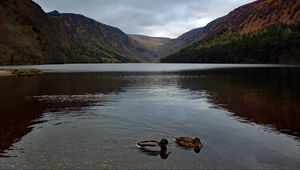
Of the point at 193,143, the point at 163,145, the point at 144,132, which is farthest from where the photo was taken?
the point at 144,132

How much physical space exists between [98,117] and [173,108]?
1301cm

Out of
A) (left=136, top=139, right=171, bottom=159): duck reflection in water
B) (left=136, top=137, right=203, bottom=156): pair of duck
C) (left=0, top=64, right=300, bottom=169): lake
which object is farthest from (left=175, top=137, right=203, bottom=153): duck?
(left=136, top=139, right=171, bottom=159): duck reflection in water

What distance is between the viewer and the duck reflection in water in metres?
27.0

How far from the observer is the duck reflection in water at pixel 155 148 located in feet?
88.5

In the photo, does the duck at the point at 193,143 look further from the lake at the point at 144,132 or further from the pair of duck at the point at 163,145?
the lake at the point at 144,132

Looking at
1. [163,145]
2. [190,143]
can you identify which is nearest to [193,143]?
[190,143]

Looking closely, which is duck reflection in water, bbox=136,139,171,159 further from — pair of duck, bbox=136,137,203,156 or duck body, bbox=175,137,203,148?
duck body, bbox=175,137,203,148

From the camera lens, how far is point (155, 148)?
91.0 ft

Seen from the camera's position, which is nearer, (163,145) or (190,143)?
(163,145)

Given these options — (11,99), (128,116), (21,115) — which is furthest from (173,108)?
(11,99)

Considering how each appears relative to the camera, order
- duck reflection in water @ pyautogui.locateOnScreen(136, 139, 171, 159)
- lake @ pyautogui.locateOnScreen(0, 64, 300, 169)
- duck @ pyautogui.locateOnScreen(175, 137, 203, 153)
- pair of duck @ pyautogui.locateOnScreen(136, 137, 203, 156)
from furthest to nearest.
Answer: duck @ pyautogui.locateOnScreen(175, 137, 203, 153) < pair of duck @ pyautogui.locateOnScreen(136, 137, 203, 156) < duck reflection in water @ pyautogui.locateOnScreen(136, 139, 171, 159) < lake @ pyautogui.locateOnScreen(0, 64, 300, 169)

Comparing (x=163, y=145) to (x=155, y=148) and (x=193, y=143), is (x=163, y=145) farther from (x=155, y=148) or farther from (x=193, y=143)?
(x=193, y=143)

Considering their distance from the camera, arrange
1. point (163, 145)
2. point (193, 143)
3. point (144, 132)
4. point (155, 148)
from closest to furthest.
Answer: point (163, 145), point (155, 148), point (193, 143), point (144, 132)

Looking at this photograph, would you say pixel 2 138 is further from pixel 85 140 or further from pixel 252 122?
pixel 252 122
